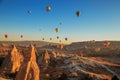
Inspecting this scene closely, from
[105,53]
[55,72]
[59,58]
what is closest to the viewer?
[55,72]

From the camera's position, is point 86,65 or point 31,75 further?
point 86,65

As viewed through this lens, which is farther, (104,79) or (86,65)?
(86,65)

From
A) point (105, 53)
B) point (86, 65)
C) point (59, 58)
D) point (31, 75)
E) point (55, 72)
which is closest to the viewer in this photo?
point (31, 75)

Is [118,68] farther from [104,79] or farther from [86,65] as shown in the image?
[104,79]

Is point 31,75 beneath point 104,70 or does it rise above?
above

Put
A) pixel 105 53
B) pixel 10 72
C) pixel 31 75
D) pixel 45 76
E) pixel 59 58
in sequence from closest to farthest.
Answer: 1. pixel 31 75
2. pixel 10 72
3. pixel 45 76
4. pixel 59 58
5. pixel 105 53

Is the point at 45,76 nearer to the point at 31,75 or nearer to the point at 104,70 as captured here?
the point at 104,70

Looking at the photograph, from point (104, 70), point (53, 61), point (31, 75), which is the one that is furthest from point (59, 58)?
point (31, 75)

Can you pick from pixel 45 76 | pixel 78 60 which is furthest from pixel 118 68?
pixel 45 76

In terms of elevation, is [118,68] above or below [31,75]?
below
